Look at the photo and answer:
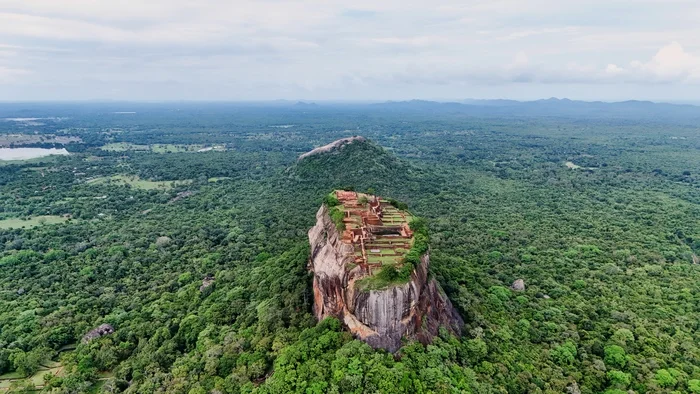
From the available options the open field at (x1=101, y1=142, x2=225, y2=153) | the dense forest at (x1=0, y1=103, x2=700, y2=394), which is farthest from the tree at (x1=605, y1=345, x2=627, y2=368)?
the open field at (x1=101, y1=142, x2=225, y2=153)

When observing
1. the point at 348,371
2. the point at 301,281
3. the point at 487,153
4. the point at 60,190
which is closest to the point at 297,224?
the point at 301,281

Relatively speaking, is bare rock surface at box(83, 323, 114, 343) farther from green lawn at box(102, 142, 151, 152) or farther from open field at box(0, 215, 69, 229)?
green lawn at box(102, 142, 151, 152)

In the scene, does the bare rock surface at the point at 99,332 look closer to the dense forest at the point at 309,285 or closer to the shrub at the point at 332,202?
the dense forest at the point at 309,285

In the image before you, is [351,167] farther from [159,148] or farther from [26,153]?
[26,153]

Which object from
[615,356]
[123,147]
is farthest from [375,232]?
[123,147]

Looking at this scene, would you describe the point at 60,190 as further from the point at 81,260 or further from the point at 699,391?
the point at 699,391

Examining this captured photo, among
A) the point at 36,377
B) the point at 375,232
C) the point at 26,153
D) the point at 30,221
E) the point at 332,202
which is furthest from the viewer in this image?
the point at 26,153
